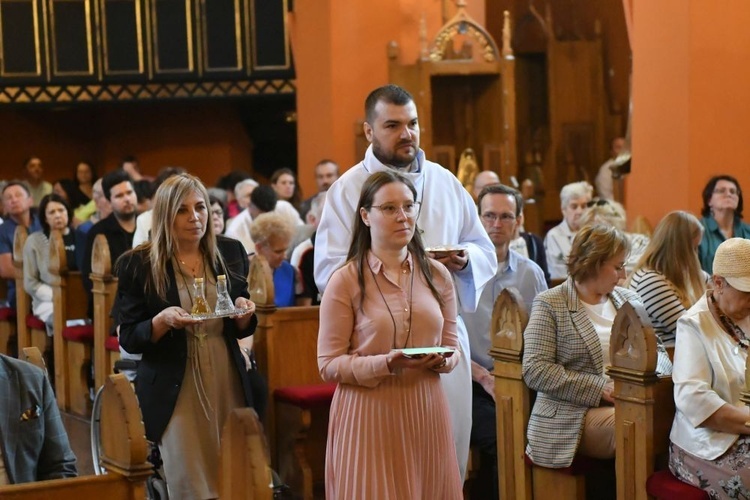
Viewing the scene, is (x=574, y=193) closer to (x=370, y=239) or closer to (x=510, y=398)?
(x=510, y=398)

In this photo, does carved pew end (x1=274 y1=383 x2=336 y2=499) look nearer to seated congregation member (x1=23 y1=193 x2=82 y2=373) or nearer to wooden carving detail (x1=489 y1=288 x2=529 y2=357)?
wooden carving detail (x1=489 y1=288 x2=529 y2=357)

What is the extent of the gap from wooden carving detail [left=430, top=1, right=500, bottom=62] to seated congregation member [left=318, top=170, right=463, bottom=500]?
7651mm

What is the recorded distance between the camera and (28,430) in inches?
137

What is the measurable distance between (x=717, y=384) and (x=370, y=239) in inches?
56.1

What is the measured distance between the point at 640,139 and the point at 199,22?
780cm

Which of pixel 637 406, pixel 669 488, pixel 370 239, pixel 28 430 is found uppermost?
pixel 370 239

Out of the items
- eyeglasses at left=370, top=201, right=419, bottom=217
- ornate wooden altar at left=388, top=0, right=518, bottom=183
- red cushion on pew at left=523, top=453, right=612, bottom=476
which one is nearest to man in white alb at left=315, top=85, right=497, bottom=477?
eyeglasses at left=370, top=201, right=419, bottom=217

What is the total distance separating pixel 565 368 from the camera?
4812 millimetres

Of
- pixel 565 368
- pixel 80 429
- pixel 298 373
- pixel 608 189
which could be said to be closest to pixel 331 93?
pixel 608 189

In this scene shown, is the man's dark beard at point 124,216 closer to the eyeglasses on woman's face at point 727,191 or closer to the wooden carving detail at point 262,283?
the wooden carving detail at point 262,283

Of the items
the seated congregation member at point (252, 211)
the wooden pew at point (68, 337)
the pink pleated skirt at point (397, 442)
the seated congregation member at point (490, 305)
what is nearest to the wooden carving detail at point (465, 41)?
the seated congregation member at point (252, 211)

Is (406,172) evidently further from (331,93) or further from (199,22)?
(199,22)

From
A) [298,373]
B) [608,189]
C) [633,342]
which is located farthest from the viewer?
[608,189]

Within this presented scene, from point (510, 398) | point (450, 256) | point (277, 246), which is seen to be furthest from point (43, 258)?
point (450, 256)
